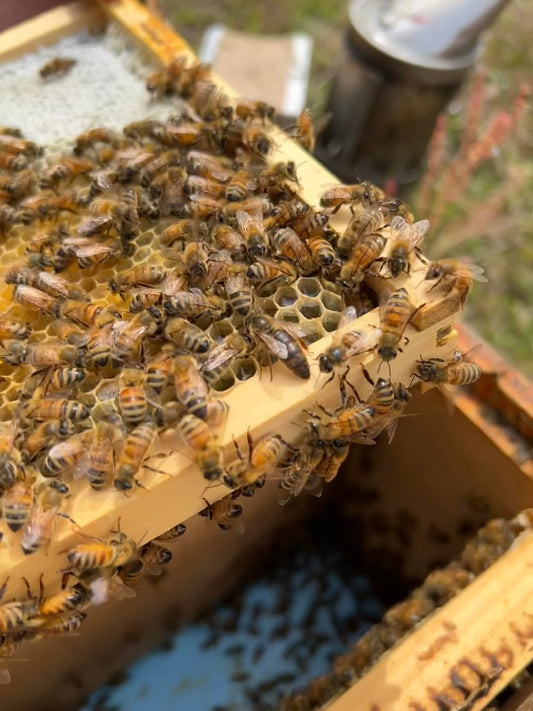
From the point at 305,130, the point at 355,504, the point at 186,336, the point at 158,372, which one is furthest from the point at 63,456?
the point at 355,504

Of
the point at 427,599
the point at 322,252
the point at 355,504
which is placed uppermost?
the point at 322,252

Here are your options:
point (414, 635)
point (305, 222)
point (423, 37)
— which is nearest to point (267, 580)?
point (414, 635)

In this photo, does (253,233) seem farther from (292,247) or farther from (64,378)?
(64,378)

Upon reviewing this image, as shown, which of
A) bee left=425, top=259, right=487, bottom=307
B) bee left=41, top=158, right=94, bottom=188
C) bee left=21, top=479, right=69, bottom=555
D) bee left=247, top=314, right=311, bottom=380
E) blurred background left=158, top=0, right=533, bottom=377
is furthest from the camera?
blurred background left=158, top=0, right=533, bottom=377

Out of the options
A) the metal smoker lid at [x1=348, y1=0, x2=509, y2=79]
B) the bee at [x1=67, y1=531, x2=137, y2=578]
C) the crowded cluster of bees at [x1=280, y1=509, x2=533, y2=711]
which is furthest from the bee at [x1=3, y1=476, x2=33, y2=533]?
the metal smoker lid at [x1=348, y1=0, x2=509, y2=79]

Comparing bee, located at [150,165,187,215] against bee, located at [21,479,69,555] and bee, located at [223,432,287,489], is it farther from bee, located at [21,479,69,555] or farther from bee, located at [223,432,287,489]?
bee, located at [21,479,69,555]

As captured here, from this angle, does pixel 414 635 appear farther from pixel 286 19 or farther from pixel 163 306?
pixel 286 19
